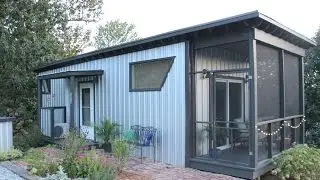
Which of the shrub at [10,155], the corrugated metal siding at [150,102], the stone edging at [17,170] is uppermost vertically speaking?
the corrugated metal siding at [150,102]

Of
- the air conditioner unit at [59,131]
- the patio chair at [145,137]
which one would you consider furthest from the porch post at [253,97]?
the air conditioner unit at [59,131]

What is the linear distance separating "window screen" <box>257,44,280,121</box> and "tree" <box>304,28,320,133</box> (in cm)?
485

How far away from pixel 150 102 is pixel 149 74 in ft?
2.37

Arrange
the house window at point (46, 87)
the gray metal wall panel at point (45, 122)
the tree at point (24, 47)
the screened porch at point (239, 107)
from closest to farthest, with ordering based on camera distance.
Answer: the screened porch at point (239, 107) → the gray metal wall panel at point (45, 122) → the house window at point (46, 87) → the tree at point (24, 47)

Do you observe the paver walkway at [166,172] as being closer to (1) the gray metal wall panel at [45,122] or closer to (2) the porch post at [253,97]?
(2) the porch post at [253,97]

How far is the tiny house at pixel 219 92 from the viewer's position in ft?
22.8

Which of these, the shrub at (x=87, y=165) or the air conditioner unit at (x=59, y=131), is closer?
the shrub at (x=87, y=165)

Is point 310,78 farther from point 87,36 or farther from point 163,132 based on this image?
point 87,36

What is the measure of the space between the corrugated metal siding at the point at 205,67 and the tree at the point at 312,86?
18.1 feet

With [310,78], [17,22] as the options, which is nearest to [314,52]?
[310,78]

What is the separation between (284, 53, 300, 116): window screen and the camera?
8642mm

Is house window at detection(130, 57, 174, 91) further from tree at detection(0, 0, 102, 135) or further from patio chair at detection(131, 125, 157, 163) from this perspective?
tree at detection(0, 0, 102, 135)

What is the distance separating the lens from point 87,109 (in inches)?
446

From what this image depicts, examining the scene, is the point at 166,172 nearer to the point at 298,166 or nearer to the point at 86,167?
the point at 86,167
